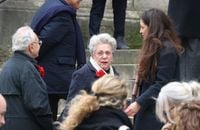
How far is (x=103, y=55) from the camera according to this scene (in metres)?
6.60

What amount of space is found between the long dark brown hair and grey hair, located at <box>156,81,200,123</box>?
4.56ft

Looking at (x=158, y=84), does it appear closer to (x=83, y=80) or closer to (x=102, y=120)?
(x=83, y=80)

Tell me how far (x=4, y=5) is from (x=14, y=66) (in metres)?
4.76

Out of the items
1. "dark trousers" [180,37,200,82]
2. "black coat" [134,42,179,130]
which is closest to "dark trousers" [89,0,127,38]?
"dark trousers" [180,37,200,82]

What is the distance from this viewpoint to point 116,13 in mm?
9711

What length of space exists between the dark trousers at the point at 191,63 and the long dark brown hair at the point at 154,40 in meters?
0.35

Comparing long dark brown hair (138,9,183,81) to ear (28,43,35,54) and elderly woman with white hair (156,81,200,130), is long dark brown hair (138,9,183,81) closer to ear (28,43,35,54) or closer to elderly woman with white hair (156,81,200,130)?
ear (28,43,35,54)

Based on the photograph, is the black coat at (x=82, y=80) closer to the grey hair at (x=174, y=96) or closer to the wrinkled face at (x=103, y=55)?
the wrinkled face at (x=103, y=55)

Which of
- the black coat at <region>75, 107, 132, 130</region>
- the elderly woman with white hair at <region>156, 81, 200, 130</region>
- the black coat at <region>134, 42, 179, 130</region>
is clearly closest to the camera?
the elderly woman with white hair at <region>156, 81, 200, 130</region>

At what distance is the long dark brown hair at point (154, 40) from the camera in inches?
234

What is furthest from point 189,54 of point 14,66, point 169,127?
point 169,127

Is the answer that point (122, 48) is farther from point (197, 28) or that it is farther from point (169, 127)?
point (169, 127)

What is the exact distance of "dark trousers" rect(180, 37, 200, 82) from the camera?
6.34m

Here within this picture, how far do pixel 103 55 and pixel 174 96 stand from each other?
7.12 ft
